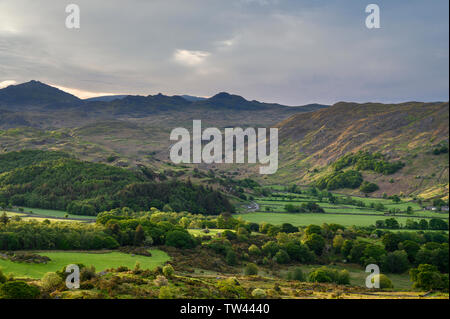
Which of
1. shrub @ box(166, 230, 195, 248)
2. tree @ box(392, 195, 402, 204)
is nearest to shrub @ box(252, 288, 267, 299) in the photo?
shrub @ box(166, 230, 195, 248)

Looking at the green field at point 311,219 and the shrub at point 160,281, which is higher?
the shrub at point 160,281


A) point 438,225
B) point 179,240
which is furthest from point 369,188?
point 179,240

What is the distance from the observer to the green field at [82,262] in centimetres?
4291

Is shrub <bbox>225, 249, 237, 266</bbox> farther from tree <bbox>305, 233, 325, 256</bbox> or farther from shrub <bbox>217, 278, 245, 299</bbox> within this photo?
shrub <bbox>217, 278, 245, 299</bbox>

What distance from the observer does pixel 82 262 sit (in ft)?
160

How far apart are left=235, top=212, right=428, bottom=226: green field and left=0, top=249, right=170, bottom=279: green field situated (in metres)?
56.1

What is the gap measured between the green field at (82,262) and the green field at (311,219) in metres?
56.1

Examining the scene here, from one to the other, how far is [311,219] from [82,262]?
3176 inches

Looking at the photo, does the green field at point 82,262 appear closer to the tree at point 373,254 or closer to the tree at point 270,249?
Result: the tree at point 270,249

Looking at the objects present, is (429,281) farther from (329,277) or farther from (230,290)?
(230,290)

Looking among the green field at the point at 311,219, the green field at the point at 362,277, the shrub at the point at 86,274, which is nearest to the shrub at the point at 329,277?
the green field at the point at 362,277
